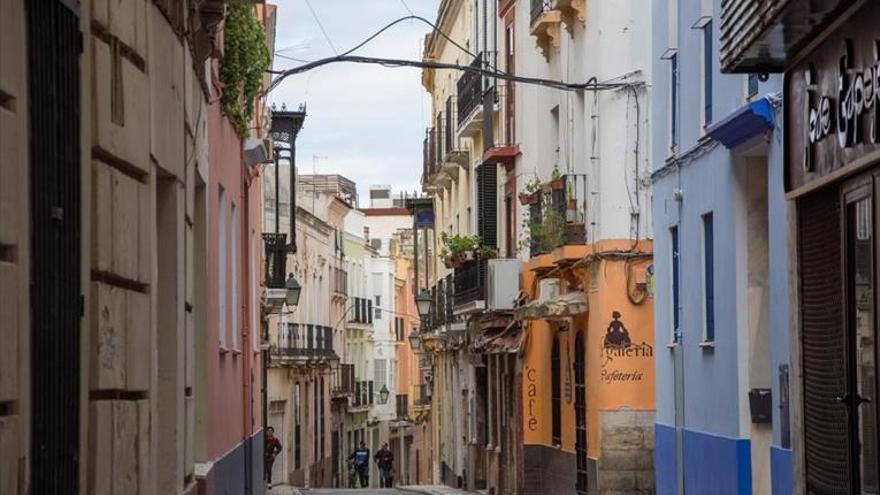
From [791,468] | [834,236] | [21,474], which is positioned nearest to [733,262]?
[791,468]

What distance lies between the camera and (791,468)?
15383 mm

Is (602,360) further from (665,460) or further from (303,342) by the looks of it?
(303,342)

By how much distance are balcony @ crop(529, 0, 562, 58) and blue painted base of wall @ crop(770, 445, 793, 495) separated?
15.4m

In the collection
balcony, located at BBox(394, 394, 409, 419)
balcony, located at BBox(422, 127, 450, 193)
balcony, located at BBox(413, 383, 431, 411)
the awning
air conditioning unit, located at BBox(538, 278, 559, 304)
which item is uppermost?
balcony, located at BBox(422, 127, 450, 193)

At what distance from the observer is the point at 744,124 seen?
16.8 m

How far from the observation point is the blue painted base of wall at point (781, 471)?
613 inches

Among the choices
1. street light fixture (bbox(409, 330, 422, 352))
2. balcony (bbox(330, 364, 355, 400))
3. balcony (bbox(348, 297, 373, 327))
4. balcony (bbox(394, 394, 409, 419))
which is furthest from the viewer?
balcony (bbox(394, 394, 409, 419))

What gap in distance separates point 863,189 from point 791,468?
185 inches

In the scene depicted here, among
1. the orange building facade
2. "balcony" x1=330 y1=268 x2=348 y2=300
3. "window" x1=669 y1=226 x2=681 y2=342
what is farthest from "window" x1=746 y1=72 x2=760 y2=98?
"balcony" x1=330 y1=268 x2=348 y2=300

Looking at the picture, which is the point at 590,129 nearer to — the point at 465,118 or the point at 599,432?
the point at 599,432

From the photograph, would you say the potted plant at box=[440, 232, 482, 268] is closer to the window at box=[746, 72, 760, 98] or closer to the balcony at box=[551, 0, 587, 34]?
the balcony at box=[551, 0, 587, 34]

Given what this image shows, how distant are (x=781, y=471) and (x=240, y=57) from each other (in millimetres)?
6700

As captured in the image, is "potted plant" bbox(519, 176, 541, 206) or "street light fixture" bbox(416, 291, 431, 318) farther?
"street light fixture" bbox(416, 291, 431, 318)

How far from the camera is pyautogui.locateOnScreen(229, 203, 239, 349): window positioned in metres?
20.1
